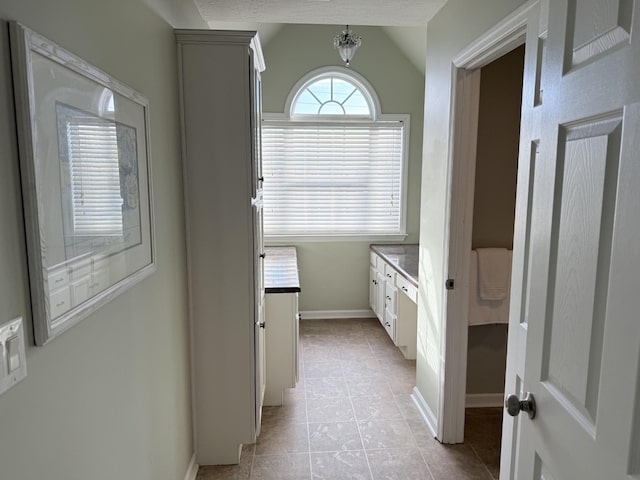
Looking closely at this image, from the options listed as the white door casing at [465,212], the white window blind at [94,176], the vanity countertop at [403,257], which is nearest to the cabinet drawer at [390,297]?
the vanity countertop at [403,257]

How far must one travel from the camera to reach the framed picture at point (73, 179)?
2.72 feet

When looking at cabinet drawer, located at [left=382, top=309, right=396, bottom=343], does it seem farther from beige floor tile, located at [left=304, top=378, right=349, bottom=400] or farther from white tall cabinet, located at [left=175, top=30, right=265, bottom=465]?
white tall cabinet, located at [left=175, top=30, right=265, bottom=465]

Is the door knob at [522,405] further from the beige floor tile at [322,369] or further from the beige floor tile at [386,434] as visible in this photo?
the beige floor tile at [322,369]

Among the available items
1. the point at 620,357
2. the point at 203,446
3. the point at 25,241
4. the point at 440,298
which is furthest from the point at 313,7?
the point at 203,446

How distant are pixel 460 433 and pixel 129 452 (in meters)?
1.87

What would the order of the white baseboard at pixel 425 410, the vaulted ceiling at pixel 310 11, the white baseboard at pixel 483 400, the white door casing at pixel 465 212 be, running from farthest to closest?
the white baseboard at pixel 483 400, the white baseboard at pixel 425 410, the vaulted ceiling at pixel 310 11, the white door casing at pixel 465 212

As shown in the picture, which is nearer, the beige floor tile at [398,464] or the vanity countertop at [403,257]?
the beige floor tile at [398,464]

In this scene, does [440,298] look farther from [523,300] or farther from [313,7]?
[313,7]

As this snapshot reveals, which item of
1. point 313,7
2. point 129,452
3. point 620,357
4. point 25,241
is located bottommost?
point 129,452

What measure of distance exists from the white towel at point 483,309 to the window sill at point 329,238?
1.97m

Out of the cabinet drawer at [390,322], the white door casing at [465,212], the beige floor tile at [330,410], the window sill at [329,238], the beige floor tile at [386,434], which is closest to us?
the white door casing at [465,212]

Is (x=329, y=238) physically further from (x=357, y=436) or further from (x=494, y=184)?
(x=357, y=436)

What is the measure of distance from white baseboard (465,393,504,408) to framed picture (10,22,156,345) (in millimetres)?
2425

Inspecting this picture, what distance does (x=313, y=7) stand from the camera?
8.05 ft
